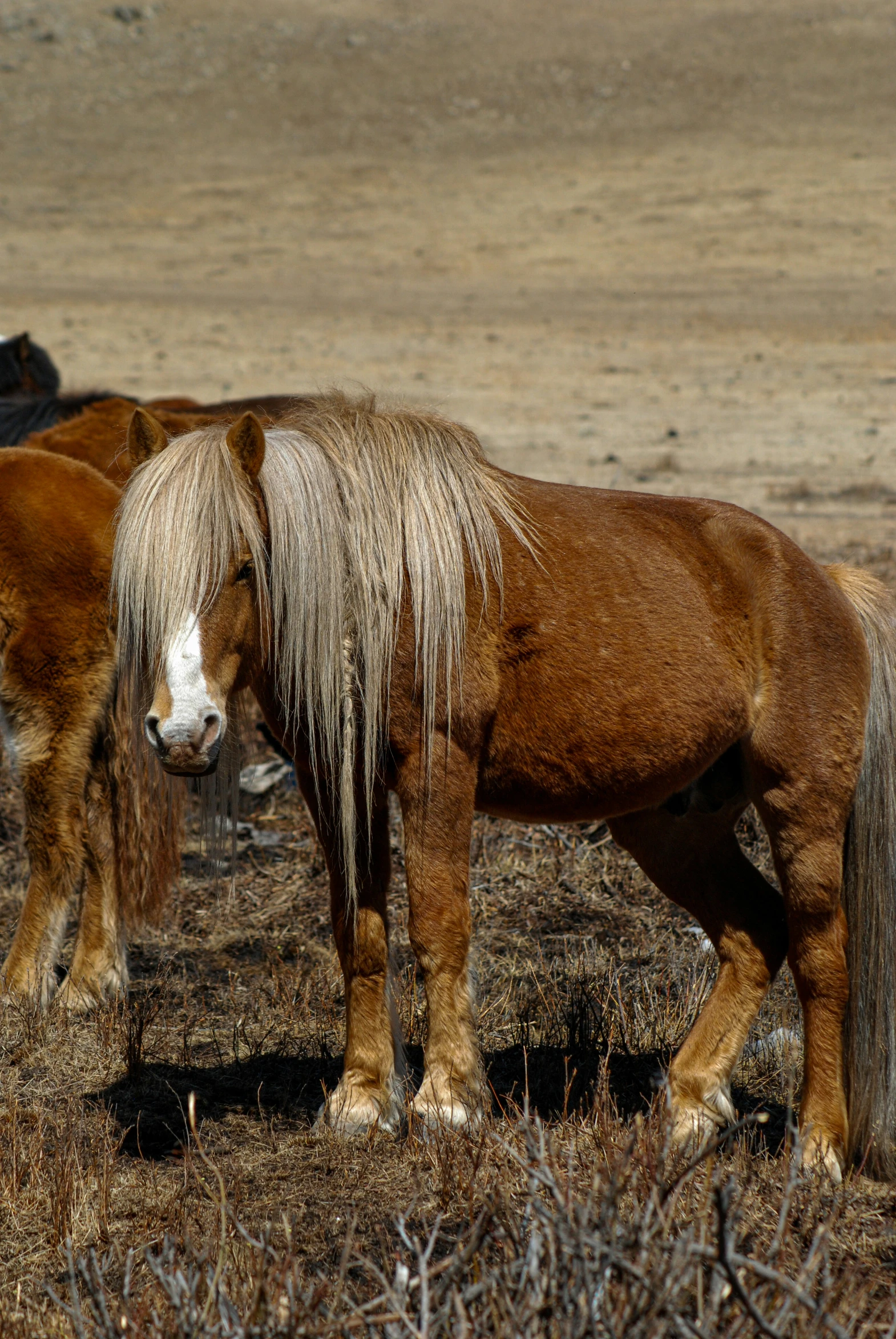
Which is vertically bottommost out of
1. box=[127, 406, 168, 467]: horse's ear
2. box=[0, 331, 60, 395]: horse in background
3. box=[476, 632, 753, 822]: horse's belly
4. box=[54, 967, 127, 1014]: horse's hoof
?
box=[54, 967, 127, 1014]: horse's hoof

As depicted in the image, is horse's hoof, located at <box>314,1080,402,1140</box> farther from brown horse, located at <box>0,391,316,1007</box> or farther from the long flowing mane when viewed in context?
brown horse, located at <box>0,391,316,1007</box>

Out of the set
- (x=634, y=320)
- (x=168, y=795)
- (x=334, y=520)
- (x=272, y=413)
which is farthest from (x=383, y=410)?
(x=634, y=320)

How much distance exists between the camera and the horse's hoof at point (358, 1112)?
3.34 metres

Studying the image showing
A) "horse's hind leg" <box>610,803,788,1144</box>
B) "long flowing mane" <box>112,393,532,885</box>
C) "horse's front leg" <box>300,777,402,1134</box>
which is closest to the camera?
"long flowing mane" <box>112,393,532,885</box>

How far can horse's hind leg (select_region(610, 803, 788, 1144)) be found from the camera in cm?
350

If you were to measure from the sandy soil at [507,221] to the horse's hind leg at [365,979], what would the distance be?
22.3 feet

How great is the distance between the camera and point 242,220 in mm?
33000

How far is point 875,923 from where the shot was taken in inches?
136

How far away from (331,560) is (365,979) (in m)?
1.10

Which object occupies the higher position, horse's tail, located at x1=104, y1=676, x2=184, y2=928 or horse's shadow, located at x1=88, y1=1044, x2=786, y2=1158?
horse's tail, located at x1=104, y1=676, x2=184, y2=928

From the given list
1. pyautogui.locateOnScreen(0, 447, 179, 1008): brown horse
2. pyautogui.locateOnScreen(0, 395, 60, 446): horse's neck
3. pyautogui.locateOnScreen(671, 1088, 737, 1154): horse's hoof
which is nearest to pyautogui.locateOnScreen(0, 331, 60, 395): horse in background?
pyautogui.locateOnScreen(0, 395, 60, 446): horse's neck

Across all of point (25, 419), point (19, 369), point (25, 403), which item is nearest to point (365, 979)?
point (25, 419)

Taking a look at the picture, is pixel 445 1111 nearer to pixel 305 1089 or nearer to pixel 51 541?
pixel 305 1089

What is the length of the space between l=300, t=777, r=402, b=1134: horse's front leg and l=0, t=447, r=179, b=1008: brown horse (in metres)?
1.17
